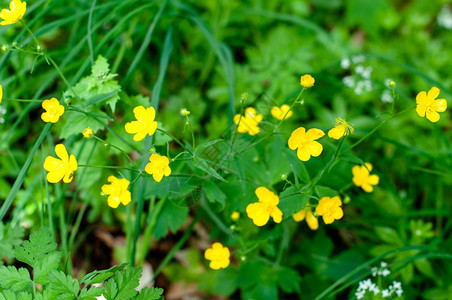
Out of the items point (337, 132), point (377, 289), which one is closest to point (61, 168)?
point (337, 132)

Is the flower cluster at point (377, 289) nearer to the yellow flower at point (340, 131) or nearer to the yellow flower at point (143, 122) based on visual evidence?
the yellow flower at point (340, 131)

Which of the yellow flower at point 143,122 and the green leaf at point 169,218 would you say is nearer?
the yellow flower at point 143,122

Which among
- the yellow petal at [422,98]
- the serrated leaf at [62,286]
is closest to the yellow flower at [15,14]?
the serrated leaf at [62,286]

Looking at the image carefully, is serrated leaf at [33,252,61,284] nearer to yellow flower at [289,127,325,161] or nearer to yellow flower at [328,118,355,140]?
yellow flower at [289,127,325,161]

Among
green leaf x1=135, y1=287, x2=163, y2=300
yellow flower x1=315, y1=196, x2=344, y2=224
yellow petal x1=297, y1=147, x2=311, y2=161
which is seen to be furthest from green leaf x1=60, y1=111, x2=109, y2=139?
yellow flower x1=315, y1=196, x2=344, y2=224

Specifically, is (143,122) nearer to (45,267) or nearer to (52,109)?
(52,109)

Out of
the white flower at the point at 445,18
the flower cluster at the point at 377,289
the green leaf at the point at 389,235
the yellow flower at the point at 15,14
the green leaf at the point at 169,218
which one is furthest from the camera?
the white flower at the point at 445,18
